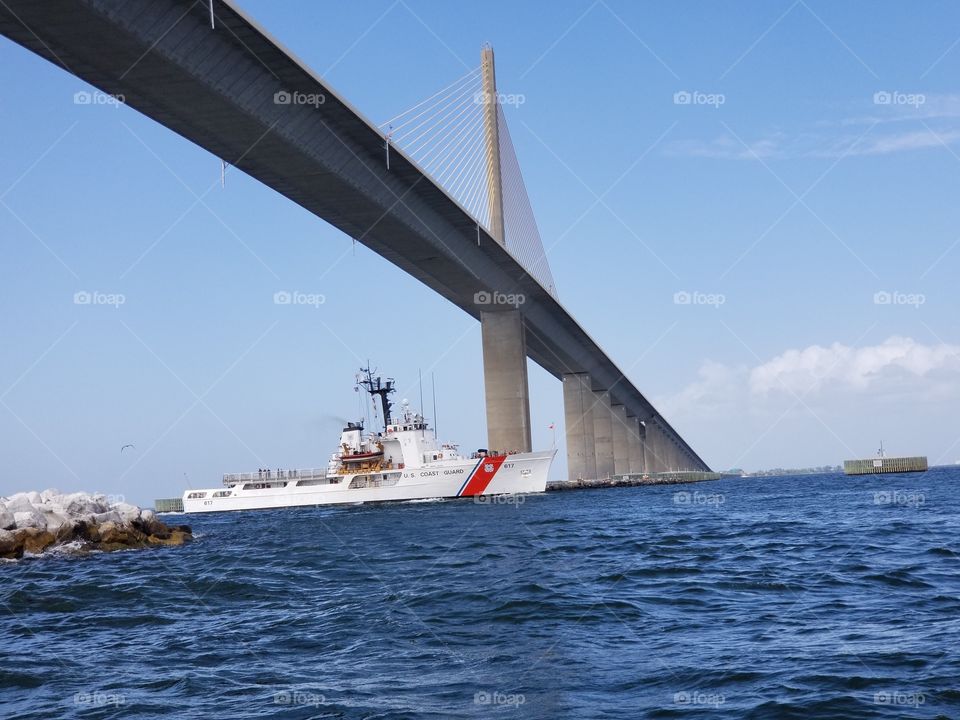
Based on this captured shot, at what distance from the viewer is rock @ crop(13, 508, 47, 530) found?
94.0 feet

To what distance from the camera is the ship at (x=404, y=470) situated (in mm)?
62406

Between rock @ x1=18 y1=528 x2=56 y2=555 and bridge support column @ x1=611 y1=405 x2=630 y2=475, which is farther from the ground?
bridge support column @ x1=611 y1=405 x2=630 y2=475

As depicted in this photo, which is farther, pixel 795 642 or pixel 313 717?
pixel 795 642

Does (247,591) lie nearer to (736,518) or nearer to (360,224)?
(736,518)

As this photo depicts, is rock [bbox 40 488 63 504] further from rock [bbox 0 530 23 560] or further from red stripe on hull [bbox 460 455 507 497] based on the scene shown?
red stripe on hull [bbox 460 455 507 497]

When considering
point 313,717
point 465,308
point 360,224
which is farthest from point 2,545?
point 465,308

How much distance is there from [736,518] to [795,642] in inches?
886

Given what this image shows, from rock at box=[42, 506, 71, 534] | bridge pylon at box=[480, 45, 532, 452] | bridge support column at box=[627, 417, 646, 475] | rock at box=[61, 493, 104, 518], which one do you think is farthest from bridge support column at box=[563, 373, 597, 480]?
rock at box=[42, 506, 71, 534]

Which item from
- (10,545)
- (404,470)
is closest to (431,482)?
(404,470)

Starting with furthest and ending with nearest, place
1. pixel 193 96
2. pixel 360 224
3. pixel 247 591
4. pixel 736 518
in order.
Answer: pixel 360 224, pixel 736 518, pixel 193 96, pixel 247 591

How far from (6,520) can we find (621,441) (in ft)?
323

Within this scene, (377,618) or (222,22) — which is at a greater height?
(222,22)

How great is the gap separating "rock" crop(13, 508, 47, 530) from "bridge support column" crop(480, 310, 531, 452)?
136 feet

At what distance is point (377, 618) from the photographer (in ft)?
41.2
